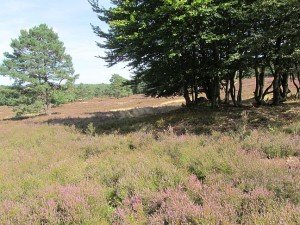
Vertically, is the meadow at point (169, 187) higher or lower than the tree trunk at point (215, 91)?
lower

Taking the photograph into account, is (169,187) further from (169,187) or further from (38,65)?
(38,65)

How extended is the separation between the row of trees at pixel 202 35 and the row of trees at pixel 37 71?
887 inches

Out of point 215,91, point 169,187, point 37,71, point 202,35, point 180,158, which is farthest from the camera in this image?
point 37,71

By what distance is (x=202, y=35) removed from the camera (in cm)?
1015

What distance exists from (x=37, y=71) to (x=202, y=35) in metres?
28.1

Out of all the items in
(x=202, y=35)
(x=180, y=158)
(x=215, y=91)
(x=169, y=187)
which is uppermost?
(x=202, y=35)

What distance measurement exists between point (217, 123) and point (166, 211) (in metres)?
8.28

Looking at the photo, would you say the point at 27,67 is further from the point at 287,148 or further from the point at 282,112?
the point at 287,148

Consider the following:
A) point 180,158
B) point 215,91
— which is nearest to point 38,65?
point 215,91

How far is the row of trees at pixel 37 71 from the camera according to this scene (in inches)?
1303

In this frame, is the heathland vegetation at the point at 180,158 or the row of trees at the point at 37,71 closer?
the heathland vegetation at the point at 180,158

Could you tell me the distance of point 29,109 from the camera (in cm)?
3409

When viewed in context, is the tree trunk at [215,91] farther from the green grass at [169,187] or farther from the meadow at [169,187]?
the green grass at [169,187]

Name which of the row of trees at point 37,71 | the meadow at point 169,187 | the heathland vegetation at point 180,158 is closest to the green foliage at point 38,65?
the row of trees at point 37,71
